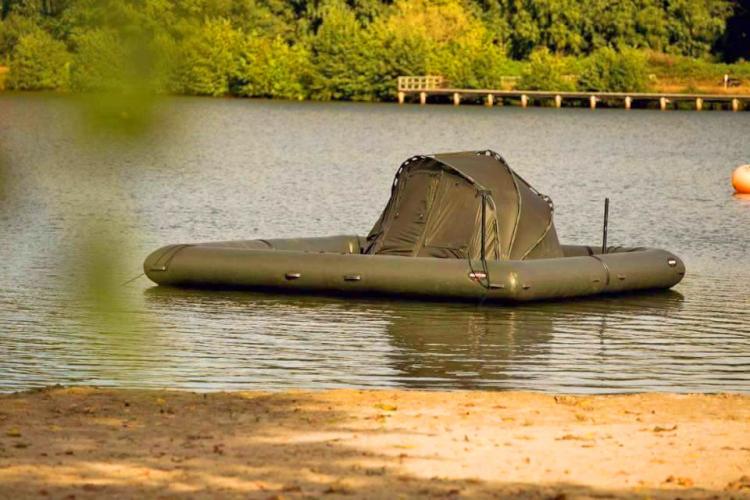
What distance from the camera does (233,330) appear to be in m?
16.2

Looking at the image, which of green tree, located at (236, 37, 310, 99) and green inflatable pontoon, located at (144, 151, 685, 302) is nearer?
green inflatable pontoon, located at (144, 151, 685, 302)

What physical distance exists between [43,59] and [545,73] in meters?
100

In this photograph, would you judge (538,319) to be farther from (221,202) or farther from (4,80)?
(221,202)

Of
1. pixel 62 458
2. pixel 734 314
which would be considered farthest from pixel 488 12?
pixel 62 458

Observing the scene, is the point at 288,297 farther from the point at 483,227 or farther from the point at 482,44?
the point at 482,44

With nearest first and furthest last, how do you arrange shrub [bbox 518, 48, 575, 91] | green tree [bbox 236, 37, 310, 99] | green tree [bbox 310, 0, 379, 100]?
green tree [bbox 310, 0, 379, 100] → green tree [bbox 236, 37, 310, 99] → shrub [bbox 518, 48, 575, 91]

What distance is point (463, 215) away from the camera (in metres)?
19.2

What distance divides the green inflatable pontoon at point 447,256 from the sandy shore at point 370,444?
6442 mm

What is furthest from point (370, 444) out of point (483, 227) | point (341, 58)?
point (341, 58)

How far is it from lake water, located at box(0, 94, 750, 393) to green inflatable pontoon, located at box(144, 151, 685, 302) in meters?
0.26

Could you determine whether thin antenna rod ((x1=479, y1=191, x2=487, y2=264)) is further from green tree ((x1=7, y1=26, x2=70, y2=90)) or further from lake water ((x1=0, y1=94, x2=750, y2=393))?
green tree ((x1=7, y1=26, x2=70, y2=90))

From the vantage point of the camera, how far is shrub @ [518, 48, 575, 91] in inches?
4031

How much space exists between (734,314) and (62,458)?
1197 centimetres

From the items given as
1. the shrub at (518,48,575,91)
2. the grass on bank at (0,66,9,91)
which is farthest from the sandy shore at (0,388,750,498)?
the shrub at (518,48,575,91)
